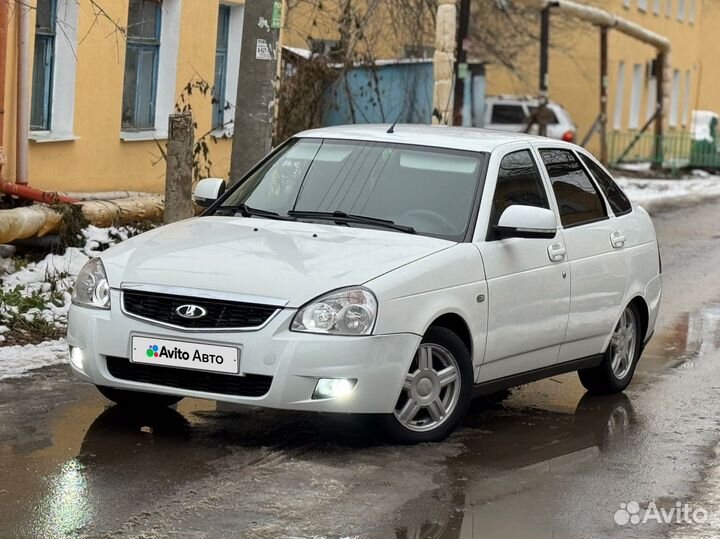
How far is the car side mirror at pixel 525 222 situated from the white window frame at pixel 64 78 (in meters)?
8.36

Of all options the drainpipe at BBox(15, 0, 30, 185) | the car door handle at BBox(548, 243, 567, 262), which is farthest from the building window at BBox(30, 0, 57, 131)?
the car door handle at BBox(548, 243, 567, 262)

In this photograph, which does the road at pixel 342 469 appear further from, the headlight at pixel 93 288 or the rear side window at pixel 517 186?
the rear side window at pixel 517 186

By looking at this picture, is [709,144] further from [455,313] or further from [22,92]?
[455,313]

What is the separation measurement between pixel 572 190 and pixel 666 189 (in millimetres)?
24433

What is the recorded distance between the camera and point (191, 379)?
7.16 metres

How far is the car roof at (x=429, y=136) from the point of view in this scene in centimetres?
846

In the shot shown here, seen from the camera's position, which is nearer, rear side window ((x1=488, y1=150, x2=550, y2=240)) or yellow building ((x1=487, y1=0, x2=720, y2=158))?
rear side window ((x1=488, y1=150, x2=550, y2=240))

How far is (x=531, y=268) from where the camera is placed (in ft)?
27.0

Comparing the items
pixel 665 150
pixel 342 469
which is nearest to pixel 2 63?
pixel 342 469

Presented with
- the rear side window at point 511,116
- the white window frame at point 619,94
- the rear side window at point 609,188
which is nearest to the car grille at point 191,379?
the rear side window at point 609,188

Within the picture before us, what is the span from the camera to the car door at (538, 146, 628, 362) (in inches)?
342

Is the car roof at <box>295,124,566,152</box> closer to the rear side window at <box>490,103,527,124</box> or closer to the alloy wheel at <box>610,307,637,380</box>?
the alloy wheel at <box>610,307,637,380</box>

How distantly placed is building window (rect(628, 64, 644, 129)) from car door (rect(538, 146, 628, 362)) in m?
38.9

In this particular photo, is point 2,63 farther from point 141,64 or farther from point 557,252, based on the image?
point 557,252
